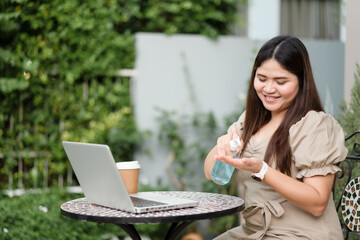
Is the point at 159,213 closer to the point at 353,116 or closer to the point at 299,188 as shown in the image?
the point at 299,188

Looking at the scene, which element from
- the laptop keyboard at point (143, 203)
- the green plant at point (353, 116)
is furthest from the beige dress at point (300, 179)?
the green plant at point (353, 116)

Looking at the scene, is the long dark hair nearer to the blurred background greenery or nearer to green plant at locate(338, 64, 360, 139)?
green plant at locate(338, 64, 360, 139)

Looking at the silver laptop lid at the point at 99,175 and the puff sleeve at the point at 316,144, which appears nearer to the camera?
the silver laptop lid at the point at 99,175

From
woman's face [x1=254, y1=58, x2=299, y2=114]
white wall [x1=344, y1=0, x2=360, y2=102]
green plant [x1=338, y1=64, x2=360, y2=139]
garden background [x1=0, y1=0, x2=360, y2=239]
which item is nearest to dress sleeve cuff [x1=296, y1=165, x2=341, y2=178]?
woman's face [x1=254, y1=58, x2=299, y2=114]

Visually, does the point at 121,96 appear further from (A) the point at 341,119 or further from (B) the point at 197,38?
(A) the point at 341,119

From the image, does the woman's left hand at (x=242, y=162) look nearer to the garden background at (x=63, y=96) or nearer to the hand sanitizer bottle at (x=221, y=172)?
the hand sanitizer bottle at (x=221, y=172)

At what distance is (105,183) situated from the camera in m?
2.13

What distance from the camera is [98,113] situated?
5.17 meters

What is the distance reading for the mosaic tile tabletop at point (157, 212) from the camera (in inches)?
79.4

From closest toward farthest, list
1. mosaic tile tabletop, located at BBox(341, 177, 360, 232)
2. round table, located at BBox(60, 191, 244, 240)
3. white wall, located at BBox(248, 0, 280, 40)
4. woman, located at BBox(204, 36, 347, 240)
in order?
round table, located at BBox(60, 191, 244, 240)
woman, located at BBox(204, 36, 347, 240)
mosaic tile tabletop, located at BBox(341, 177, 360, 232)
white wall, located at BBox(248, 0, 280, 40)

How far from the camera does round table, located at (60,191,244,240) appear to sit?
6.61 feet

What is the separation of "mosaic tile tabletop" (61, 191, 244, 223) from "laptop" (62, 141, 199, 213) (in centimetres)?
2

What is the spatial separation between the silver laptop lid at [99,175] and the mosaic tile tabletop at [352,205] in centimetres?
122

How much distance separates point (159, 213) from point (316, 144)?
66 cm
